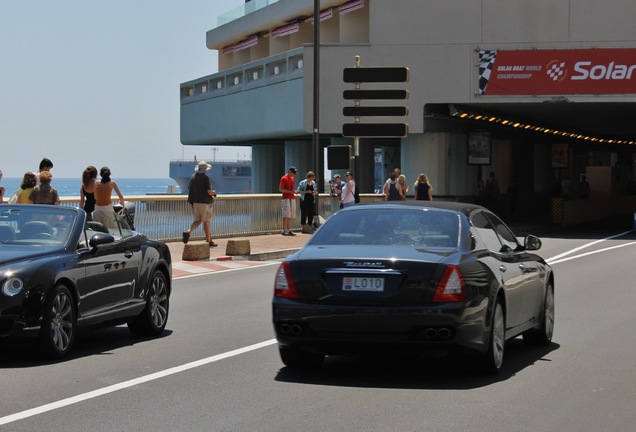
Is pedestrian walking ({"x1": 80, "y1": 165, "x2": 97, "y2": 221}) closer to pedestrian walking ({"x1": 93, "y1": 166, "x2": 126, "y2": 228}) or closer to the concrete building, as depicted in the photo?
pedestrian walking ({"x1": 93, "y1": 166, "x2": 126, "y2": 228})

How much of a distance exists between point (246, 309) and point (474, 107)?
2695 cm

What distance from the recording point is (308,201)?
29000 mm

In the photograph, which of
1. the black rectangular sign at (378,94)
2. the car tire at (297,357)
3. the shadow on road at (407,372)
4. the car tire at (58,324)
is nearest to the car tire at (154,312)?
the car tire at (58,324)

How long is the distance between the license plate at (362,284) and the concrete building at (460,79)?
21.2 m

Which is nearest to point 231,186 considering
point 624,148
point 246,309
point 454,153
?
point 624,148

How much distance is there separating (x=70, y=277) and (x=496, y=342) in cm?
366

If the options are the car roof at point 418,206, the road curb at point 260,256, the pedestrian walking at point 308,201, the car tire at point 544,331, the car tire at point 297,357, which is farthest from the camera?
the pedestrian walking at point 308,201

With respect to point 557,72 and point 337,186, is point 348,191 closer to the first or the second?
point 337,186

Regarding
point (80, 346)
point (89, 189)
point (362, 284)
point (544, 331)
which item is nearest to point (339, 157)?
point (89, 189)

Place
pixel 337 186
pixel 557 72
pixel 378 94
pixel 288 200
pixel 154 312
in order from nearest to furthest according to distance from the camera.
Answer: pixel 154 312, pixel 378 94, pixel 288 200, pixel 337 186, pixel 557 72

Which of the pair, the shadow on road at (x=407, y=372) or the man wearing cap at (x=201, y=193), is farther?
the man wearing cap at (x=201, y=193)

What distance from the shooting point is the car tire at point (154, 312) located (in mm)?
10852

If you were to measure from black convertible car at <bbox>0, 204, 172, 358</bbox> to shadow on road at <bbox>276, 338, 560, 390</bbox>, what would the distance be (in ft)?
6.52

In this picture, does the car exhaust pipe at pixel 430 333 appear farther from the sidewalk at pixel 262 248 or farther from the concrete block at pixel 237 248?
the concrete block at pixel 237 248
